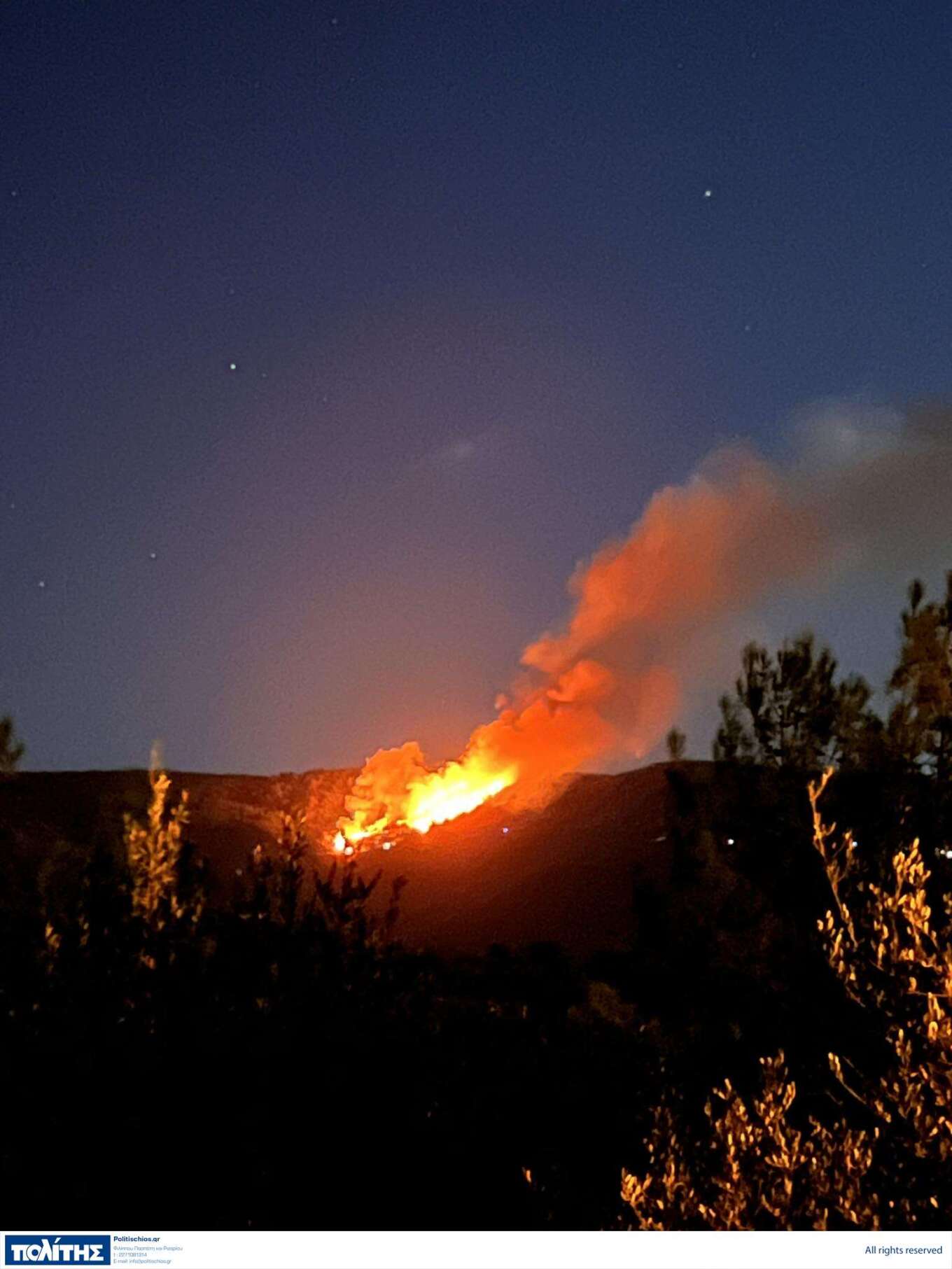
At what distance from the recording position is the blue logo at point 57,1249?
13.4 feet

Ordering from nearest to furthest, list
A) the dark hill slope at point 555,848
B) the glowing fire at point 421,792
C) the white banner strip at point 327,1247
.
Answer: the white banner strip at point 327,1247
the dark hill slope at point 555,848
the glowing fire at point 421,792

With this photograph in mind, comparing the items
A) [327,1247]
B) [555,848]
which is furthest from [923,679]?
[327,1247]

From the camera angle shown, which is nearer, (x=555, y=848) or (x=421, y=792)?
(x=555, y=848)

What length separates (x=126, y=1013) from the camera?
4883 millimetres

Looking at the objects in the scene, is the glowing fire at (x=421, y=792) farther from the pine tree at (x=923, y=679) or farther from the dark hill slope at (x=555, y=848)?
the pine tree at (x=923, y=679)

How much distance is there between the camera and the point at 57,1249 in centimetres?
410

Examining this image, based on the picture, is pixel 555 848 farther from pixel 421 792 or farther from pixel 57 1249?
pixel 57 1249

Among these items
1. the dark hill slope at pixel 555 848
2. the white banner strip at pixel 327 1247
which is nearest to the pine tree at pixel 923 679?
the dark hill slope at pixel 555 848

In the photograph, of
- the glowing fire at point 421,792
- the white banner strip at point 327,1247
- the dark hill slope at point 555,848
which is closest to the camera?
the white banner strip at point 327,1247

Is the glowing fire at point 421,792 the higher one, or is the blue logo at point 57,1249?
the glowing fire at point 421,792

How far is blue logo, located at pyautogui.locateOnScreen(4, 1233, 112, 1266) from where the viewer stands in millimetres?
4082

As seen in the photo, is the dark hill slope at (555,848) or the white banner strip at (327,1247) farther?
the dark hill slope at (555,848)

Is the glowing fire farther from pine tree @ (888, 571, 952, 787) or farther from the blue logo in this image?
the blue logo

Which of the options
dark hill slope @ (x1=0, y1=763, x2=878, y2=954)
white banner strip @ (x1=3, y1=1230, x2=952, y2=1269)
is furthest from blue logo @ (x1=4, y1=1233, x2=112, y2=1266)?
dark hill slope @ (x1=0, y1=763, x2=878, y2=954)
